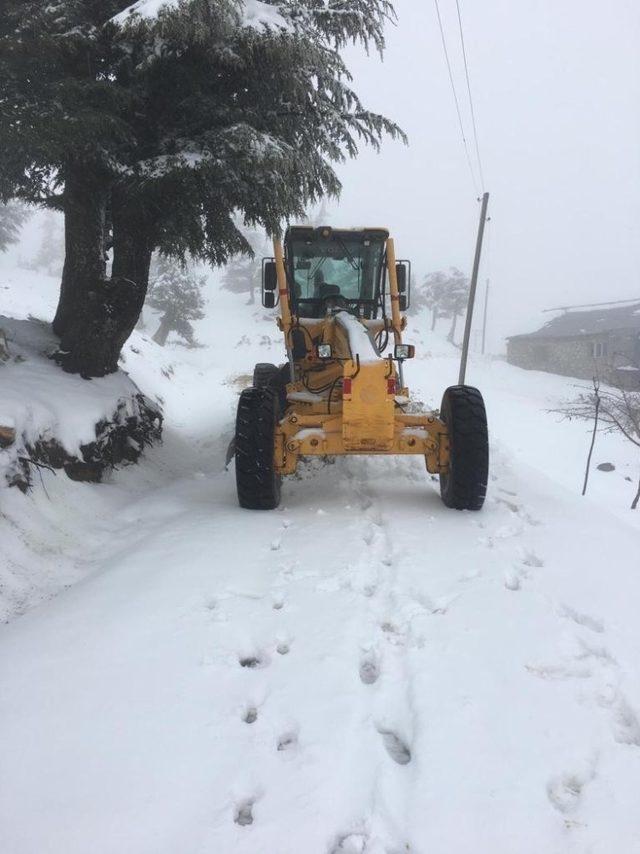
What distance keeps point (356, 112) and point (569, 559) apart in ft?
20.1

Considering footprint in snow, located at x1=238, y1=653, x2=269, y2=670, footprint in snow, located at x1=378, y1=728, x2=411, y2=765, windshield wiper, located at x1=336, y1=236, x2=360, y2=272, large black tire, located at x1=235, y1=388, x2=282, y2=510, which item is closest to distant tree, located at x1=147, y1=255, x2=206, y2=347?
windshield wiper, located at x1=336, y1=236, x2=360, y2=272

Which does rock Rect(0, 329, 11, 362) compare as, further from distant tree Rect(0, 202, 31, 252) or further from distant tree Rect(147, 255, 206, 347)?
distant tree Rect(0, 202, 31, 252)

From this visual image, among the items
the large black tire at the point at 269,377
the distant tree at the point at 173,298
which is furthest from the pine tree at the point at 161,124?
the distant tree at the point at 173,298

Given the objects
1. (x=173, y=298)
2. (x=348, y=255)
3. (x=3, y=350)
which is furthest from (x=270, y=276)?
(x=173, y=298)

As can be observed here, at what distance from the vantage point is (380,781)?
6.66 ft

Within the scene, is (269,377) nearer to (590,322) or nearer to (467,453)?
(467,453)

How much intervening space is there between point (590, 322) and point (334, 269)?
43.4m

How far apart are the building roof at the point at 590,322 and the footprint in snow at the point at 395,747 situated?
1622 inches

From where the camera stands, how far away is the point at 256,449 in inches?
202

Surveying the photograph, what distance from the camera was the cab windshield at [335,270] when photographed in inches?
273

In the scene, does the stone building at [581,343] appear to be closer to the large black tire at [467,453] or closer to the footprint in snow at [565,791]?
the large black tire at [467,453]

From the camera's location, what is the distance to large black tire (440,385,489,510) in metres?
5.17

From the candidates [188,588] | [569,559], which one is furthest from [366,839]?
[569,559]

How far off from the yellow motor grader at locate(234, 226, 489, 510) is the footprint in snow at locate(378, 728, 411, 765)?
9.80ft
